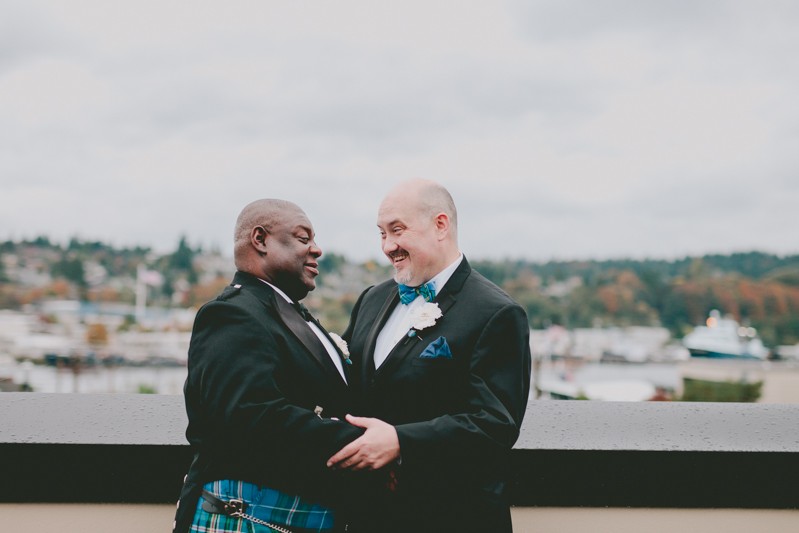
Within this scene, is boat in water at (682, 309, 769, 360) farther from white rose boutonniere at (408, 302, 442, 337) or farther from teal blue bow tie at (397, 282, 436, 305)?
white rose boutonniere at (408, 302, 442, 337)

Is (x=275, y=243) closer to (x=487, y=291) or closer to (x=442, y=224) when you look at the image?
(x=442, y=224)

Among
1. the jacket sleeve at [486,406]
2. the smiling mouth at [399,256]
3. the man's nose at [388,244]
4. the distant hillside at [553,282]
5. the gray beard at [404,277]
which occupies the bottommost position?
the distant hillside at [553,282]

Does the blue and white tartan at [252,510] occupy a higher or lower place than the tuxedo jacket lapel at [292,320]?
lower

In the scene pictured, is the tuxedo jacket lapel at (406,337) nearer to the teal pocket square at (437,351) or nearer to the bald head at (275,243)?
the teal pocket square at (437,351)

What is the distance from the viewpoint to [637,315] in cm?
13250

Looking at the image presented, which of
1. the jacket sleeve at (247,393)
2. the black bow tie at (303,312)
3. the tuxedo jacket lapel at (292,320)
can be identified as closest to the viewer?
the jacket sleeve at (247,393)

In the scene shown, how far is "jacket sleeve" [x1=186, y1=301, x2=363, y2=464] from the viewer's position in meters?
2.11

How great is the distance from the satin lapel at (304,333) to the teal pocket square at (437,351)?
0.29m

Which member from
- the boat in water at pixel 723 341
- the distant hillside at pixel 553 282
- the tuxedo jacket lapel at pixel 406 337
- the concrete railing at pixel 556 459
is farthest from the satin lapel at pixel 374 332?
the boat in water at pixel 723 341

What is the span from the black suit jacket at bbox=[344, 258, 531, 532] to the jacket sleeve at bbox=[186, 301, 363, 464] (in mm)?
242

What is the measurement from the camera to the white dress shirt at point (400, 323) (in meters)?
2.58

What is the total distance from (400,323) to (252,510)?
78 centimetres

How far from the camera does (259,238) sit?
7.93 feet

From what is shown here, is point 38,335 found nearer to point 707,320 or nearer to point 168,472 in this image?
point 707,320
